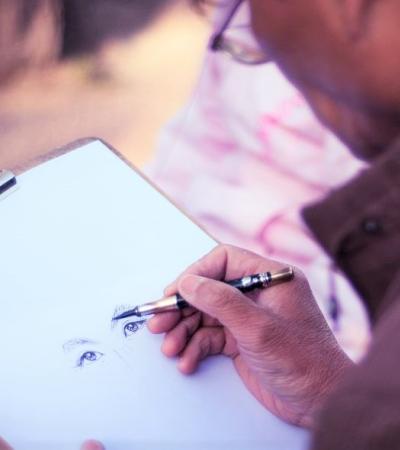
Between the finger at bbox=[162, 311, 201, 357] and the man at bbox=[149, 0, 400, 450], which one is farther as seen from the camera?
the finger at bbox=[162, 311, 201, 357]

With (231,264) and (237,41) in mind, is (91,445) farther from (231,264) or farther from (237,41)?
(237,41)

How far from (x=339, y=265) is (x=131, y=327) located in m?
0.26

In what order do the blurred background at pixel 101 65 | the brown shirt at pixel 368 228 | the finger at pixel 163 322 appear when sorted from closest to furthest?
the finger at pixel 163 322
the brown shirt at pixel 368 228
the blurred background at pixel 101 65

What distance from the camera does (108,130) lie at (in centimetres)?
100

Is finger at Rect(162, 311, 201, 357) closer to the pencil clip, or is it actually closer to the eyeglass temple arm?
the pencil clip

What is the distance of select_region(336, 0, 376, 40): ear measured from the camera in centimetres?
69

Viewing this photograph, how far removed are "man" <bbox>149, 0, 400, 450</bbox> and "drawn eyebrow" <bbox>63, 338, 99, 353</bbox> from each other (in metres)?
0.05

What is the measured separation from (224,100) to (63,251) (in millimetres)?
467

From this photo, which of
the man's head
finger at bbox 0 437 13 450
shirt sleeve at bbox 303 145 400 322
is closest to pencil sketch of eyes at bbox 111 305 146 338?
finger at bbox 0 437 13 450

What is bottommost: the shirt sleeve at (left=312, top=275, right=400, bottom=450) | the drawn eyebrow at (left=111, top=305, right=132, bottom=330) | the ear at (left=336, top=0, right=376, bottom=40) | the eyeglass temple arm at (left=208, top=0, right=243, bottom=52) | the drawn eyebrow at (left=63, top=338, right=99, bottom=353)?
the shirt sleeve at (left=312, top=275, right=400, bottom=450)

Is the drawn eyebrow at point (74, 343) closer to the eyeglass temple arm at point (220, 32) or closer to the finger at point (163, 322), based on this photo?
the finger at point (163, 322)

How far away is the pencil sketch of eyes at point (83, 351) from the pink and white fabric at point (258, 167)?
1.19 feet

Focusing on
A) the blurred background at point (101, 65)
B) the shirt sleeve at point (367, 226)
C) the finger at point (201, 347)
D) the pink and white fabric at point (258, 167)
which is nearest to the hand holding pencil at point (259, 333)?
the finger at point (201, 347)

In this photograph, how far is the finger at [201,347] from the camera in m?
0.54
